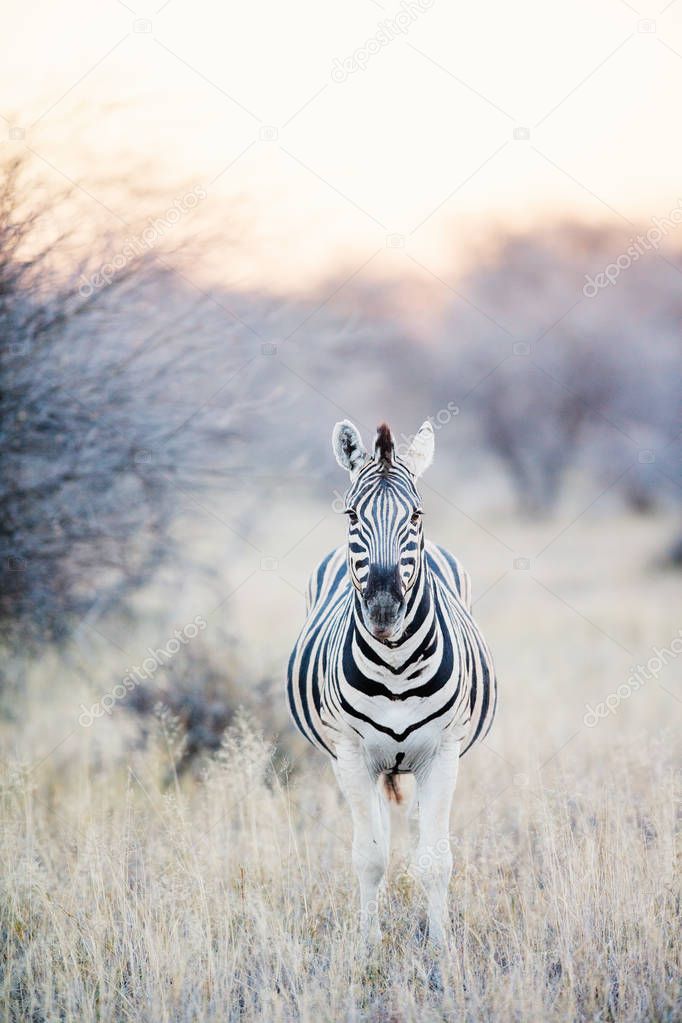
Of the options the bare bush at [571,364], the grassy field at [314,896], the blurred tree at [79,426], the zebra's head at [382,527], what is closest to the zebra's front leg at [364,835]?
the grassy field at [314,896]

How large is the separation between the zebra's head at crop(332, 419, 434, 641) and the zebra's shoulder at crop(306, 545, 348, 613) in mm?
1452

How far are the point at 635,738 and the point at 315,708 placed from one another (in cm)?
337

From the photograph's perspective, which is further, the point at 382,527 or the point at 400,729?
the point at 400,729

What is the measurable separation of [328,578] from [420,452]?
169cm

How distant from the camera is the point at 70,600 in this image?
29.1ft

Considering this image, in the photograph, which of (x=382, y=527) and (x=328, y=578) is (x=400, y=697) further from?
(x=328, y=578)

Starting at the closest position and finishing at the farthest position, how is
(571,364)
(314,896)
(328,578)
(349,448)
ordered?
(349,448) → (314,896) → (328,578) → (571,364)

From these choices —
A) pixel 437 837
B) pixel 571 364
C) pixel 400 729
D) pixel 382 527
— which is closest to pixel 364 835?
pixel 437 837

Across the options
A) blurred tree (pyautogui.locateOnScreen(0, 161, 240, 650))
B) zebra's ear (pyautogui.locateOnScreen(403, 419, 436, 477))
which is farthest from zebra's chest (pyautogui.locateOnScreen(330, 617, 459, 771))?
blurred tree (pyautogui.locateOnScreen(0, 161, 240, 650))

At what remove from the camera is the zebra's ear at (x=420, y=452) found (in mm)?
4777

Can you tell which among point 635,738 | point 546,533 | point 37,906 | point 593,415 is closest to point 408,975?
point 37,906

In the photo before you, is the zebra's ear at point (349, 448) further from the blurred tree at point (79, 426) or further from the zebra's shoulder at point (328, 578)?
the blurred tree at point (79, 426)

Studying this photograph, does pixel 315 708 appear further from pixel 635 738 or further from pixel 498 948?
pixel 635 738

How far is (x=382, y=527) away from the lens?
432 centimetres
